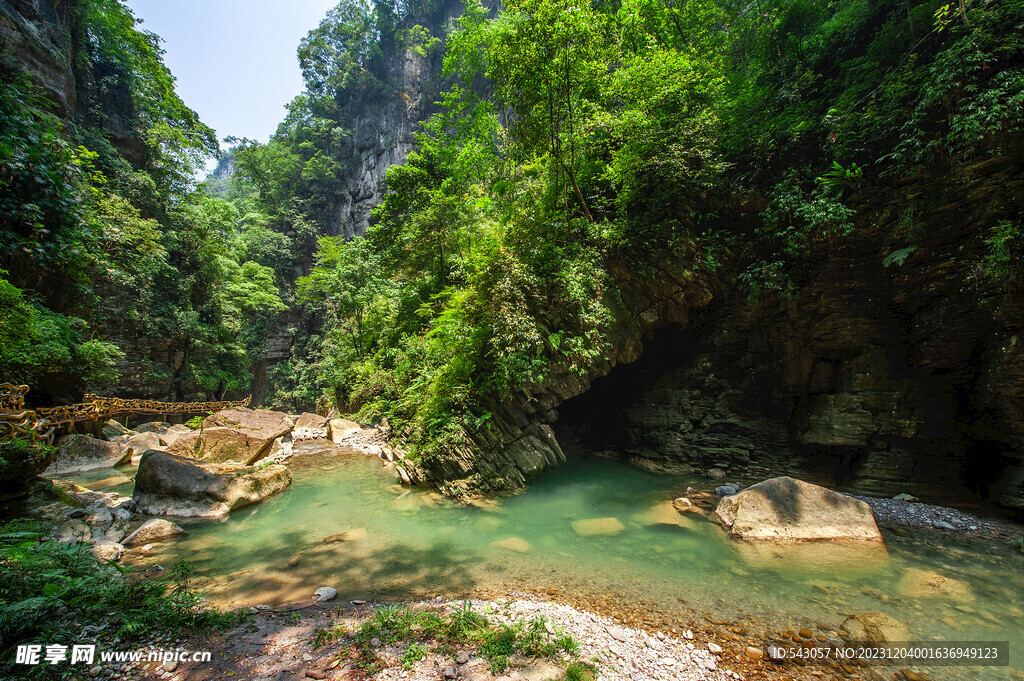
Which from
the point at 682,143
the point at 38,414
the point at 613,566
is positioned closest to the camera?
the point at 613,566

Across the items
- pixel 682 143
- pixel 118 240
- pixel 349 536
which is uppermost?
pixel 682 143

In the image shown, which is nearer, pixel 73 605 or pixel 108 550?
pixel 73 605

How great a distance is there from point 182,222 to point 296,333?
12.2 meters

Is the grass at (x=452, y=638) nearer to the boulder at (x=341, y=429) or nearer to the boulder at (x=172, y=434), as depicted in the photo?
the boulder at (x=341, y=429)

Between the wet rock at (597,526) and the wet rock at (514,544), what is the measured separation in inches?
44.7

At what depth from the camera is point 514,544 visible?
254 inches

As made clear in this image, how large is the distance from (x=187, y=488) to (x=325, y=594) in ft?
17.6

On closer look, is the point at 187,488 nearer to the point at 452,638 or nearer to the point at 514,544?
the point at 514,544

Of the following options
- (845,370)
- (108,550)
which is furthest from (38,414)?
(845,370)

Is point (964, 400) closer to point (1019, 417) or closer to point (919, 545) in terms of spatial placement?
point (1019, 417)

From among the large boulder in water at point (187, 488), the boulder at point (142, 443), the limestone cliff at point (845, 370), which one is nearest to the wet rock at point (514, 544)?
the limestone cliff at point (845, 370)

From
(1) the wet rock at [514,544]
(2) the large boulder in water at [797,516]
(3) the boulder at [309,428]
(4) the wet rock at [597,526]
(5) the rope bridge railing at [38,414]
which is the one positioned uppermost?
(5) the rope bridge railing at [38,414]

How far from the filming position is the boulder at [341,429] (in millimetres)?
15555

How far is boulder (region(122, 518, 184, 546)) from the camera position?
19.5 ft
